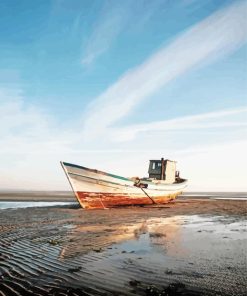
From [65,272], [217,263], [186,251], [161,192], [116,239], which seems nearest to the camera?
[65,272]

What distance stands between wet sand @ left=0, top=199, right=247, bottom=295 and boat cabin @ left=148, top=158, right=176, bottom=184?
1936 centimetres

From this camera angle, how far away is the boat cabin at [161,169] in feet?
104

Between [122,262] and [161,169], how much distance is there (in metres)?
24.8

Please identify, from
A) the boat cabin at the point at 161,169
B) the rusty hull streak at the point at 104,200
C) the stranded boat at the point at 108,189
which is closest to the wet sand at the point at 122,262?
the stranded boat at the point at 108,189

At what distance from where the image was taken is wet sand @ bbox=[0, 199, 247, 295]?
552cm

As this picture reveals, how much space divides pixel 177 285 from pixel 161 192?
23.8 m

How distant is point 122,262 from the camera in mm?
7344

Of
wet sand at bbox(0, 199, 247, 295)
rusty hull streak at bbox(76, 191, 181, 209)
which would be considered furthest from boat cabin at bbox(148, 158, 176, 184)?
Answer: wet sand at bbox(0, 199, 247, 295)

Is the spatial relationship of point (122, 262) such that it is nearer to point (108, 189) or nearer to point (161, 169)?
point (108, 189)

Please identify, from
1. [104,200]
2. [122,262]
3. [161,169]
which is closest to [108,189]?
[104,200]

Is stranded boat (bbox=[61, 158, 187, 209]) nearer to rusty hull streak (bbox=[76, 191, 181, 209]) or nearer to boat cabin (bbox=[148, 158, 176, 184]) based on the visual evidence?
rusty hull streak (bbox=[76, 191, 181, 209])

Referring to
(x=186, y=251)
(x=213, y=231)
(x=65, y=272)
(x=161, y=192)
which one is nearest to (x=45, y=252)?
(x=65, y=272)

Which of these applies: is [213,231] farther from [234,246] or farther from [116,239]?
[116,239]

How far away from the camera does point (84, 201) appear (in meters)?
23.3
